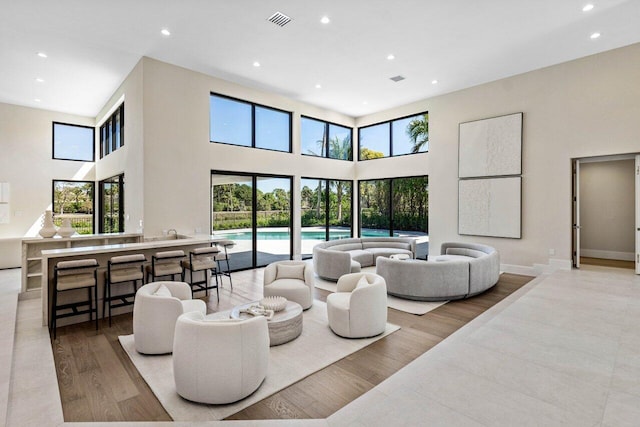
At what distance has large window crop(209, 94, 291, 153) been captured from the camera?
→ 24.1 ft

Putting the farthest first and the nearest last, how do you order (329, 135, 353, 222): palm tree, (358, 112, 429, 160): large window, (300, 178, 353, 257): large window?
1. (329, 135, 353, 222): palm tree
2. (300, 178, 353, 257): large window
3. (358, 112, 429, 160): large window

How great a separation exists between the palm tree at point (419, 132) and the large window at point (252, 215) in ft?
11.9

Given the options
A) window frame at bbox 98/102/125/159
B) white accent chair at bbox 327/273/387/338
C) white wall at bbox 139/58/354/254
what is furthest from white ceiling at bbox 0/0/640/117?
white accent chair at bbox 327/273/387/338

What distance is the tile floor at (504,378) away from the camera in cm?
232

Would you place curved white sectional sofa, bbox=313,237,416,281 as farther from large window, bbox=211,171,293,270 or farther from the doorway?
the doorway

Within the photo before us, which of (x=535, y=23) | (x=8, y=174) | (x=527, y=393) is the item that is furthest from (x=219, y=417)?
(x=8, y=174)

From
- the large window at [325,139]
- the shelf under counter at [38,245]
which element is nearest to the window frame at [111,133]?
the shelf under counter at [38,245]

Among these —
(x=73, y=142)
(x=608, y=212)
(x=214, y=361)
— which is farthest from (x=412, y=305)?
(x=73, y=142)

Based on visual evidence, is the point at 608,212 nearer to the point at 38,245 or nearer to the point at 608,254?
the point at 608,254

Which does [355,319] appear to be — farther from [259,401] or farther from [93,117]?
[93,117]

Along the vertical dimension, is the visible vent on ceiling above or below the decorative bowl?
above

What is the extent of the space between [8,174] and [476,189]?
11.5m

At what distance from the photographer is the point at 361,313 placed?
3.76 metres

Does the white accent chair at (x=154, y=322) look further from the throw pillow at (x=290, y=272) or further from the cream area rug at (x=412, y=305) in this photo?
the cream area rug at (x=412, y=305)
